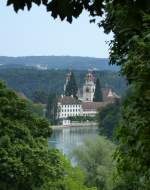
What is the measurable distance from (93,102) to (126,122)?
344 ft

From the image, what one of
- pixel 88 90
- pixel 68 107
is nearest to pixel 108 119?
pixel 68 107

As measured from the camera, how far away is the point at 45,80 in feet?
493

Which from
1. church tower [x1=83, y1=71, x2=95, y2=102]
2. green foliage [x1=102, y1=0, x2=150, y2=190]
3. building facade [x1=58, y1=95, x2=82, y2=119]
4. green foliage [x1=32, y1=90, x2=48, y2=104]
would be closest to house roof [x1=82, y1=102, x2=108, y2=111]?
building facade [x1=58, y1=95, x2=82, y2=119]

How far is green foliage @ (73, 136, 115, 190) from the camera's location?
1013 inches

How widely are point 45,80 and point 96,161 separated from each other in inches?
4873

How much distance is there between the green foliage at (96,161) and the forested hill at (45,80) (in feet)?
360

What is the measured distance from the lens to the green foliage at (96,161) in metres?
25.7

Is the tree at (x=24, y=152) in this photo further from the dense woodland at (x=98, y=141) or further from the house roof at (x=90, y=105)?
the house roof at (x=90, y=105)

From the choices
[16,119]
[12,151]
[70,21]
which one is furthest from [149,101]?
[16,119]

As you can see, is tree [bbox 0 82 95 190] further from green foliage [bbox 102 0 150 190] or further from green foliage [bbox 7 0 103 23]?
green foliage [bbox 7 0 103 23]

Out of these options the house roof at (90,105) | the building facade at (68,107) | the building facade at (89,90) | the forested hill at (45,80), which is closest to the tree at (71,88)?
the building facade at (68,107)

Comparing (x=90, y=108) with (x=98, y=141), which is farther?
(x=90, y=108)

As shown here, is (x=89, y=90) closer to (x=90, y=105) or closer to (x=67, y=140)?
(x=90, y=105)

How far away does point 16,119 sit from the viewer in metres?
16.4
